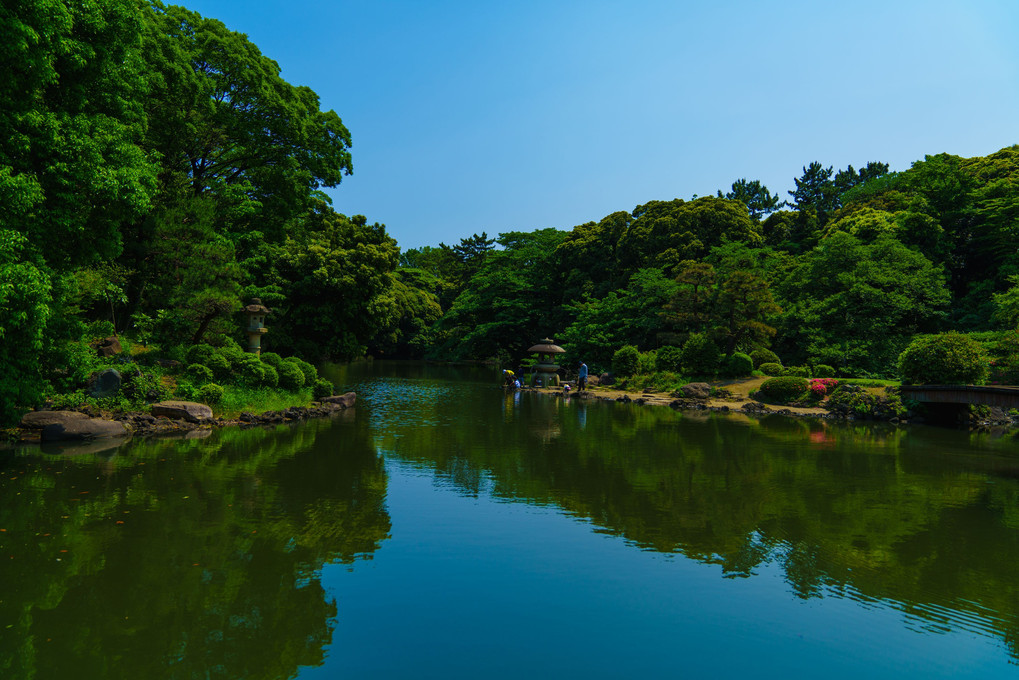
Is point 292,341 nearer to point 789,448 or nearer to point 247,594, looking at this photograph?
point 789,448

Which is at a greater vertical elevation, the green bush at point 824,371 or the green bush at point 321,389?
the green bush at point 824,371

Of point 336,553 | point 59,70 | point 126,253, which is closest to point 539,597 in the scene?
point 336,553

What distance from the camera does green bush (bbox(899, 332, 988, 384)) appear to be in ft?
64.6

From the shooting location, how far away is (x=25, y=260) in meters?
9.52

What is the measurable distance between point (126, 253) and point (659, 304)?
2770 centimetres

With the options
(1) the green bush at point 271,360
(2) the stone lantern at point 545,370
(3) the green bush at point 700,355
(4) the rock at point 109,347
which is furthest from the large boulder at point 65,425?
(3) the green bush at point 700,355

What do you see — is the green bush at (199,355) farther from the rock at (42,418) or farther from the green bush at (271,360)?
the rock at (42,418)

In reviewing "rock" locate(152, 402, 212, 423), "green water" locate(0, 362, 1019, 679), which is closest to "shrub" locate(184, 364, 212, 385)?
"rock" locate(152, 402, 212, 423)

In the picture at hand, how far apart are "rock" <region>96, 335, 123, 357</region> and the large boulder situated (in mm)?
3697

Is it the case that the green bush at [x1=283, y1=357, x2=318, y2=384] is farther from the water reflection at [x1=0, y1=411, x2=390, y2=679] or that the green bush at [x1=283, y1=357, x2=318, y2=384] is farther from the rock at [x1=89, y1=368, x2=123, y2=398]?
the water reflection at [x1=0, y1=411, x2=390, y2=679]

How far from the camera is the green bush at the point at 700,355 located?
29.8 meters

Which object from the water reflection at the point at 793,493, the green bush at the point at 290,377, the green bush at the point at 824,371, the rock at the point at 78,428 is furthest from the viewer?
the green bush at the point at 824,371

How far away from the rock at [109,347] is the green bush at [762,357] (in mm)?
27455

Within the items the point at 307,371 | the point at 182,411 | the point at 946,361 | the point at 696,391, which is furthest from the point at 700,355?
the point at 182,411
